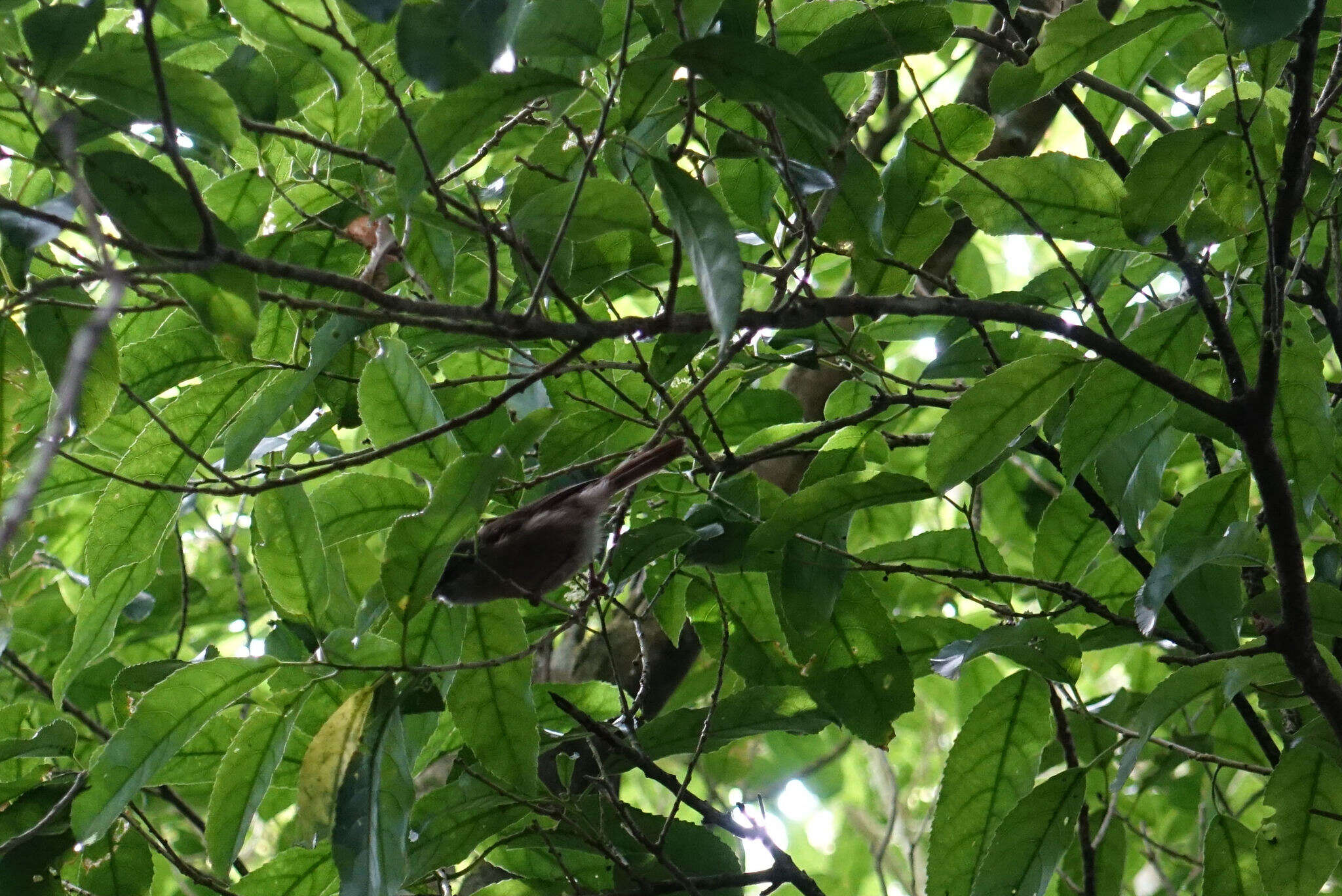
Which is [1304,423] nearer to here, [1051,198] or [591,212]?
[1051,198]

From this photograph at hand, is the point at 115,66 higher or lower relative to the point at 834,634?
higher

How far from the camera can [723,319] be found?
0.72 meters

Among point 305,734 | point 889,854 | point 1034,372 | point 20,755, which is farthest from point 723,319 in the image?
point 889,854

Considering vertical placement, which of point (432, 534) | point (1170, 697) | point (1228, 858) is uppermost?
point (432, 534)

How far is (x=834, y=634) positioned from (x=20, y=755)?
867 mm

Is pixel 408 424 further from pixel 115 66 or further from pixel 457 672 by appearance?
pixel 115 66

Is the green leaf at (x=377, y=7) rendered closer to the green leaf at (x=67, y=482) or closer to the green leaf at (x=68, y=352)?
the green leaf at (x=68, y=352)

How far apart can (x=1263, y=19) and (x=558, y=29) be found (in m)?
0.48

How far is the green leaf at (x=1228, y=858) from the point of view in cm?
125

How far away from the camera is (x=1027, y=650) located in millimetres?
1104

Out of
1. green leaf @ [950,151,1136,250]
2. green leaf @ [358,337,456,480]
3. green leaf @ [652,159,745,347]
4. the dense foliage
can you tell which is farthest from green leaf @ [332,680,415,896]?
green leaf @ [950,151,1136,250]

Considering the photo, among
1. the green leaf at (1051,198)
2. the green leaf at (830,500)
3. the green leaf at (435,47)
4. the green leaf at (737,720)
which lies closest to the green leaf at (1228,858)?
the green leaf at (737,720)

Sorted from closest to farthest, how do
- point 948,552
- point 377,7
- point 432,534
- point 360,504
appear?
1. point 377,7
2. point 432,534
3. point 360,504
4. point 948,552

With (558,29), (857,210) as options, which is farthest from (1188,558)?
(558,29)
